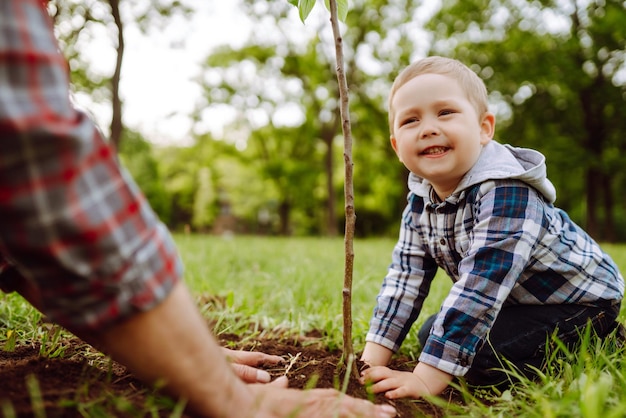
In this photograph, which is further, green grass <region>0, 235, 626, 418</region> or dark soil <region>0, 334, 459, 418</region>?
green grass <region>0, 235, 626, 418</region>

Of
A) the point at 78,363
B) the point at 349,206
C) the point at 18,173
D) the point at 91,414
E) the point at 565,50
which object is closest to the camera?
the point at 18,173

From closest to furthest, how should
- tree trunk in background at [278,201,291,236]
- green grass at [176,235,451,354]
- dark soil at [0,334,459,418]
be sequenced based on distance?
dark soil at [0,334,459,418], green grass at [176,235,451,354], tree trunk in background at [278,201,291,236]

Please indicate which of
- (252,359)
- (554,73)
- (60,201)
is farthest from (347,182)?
(554,73)

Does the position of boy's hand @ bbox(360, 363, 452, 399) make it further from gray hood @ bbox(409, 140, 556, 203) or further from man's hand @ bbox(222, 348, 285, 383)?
gray hood @ bbox(409, 140, 556, 203)

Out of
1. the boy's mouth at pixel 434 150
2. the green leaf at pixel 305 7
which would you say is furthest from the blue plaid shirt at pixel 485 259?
the green leaf at pixel 305 7

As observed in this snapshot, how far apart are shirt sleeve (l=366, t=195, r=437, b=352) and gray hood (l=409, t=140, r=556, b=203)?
1.06 feet

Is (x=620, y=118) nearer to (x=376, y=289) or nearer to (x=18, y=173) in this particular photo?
(x=376, y=289)

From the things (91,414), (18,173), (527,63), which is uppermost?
(527,63)

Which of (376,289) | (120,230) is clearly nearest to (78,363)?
(120,230)

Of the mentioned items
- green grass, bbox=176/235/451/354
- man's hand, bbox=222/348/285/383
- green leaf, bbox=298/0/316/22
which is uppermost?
green leaf, bbox=298/0/316/22

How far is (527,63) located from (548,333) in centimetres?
1480

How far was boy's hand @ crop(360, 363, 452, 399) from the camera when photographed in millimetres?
1613

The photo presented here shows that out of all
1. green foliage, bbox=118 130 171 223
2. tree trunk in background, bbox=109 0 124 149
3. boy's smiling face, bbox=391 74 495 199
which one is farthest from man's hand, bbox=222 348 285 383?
green foliage, bbox=118 130 171 223

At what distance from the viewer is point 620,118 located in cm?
1560
